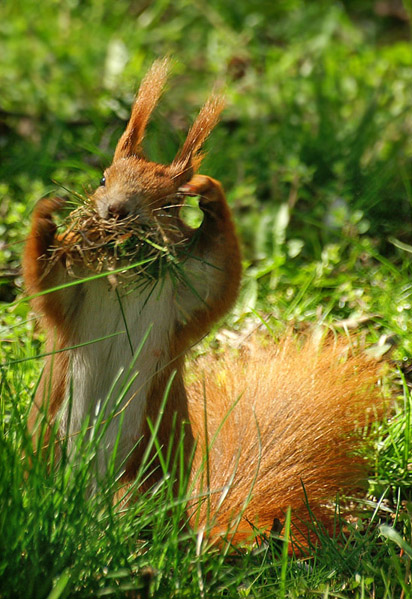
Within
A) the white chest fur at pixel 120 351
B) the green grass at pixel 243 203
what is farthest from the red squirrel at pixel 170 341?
the green grass at pixel 243 203

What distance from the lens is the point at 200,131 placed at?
249 centimetres

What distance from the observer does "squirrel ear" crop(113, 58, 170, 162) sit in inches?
98.7

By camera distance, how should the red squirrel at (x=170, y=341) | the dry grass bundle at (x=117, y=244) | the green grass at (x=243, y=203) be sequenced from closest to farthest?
the green grass at (x=243, y=203), the dry grass bundle at (x=117, y=244), the red squirrel at (x=170, y=341)

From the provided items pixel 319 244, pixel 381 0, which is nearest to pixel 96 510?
pixel 319 244

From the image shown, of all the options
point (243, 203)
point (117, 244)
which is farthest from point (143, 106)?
point (243, 203)

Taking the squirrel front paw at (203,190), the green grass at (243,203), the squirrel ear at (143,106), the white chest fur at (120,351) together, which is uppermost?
the squirrel ear at (143,106)

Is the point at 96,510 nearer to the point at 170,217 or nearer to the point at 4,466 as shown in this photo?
the point at 4,466

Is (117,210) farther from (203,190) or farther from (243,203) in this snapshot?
(243,203)

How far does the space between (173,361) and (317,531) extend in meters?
0.63

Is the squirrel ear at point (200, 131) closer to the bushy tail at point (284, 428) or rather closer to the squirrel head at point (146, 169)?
the squirrel head at point (146, 169)

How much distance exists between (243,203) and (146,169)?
176 cm

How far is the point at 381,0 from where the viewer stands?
6.48 m

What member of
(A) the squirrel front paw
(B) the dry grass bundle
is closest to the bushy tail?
(B) the dry grass bundle

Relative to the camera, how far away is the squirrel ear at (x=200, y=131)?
2.48 meters
